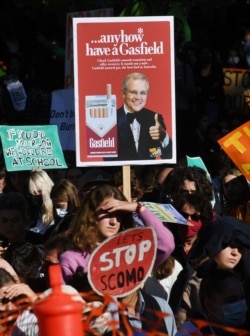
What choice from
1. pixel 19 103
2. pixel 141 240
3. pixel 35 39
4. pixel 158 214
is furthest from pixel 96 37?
pixel 35 39

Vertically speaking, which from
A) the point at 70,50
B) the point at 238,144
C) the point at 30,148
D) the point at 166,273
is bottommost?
the point at 166,273

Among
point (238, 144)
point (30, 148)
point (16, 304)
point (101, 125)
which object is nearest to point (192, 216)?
point (101, 125)

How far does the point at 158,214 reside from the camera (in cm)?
689

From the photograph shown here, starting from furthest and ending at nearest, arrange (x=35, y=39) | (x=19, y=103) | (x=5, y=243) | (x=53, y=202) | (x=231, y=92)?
(x=35, y=39), (x=19, y=103), (x=231, y=92), (x=53, y=202), (x=5, y=243)

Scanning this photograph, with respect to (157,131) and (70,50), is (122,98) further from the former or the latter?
(70,50)

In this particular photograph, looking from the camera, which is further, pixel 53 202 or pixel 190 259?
pixel 53 202

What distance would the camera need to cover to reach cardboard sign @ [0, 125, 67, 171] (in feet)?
32.9

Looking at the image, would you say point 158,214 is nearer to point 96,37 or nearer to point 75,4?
point 96,37

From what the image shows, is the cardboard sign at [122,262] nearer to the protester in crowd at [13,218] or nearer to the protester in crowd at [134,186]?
the protester in crowd at [13,218]

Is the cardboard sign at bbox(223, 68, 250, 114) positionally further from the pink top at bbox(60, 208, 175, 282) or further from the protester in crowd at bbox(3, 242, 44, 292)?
the pink top at bbox(60, 208, 175, 282)

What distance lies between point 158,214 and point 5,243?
3.56 feet

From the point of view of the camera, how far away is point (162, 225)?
600 centimetres

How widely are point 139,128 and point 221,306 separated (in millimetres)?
2735

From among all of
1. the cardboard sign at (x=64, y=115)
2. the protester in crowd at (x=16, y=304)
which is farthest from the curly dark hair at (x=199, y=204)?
the cardboard sign at (x=64, y=115)
